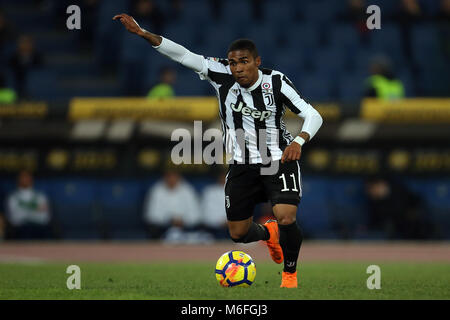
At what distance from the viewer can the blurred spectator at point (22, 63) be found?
1614 centimetres

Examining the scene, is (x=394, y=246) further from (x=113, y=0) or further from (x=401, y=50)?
(x=113, y=0)

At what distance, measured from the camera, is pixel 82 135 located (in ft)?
50.7

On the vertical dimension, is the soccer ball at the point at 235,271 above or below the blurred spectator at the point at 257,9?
below

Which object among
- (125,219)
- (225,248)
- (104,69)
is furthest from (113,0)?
(225,248)

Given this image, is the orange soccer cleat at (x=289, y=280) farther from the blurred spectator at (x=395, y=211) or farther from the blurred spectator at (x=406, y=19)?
the blurred spectator at (x=406, y=19)

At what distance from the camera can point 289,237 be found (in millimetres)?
7477

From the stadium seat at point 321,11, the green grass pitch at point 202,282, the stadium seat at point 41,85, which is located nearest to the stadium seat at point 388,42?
the stadium seat at point 321,11

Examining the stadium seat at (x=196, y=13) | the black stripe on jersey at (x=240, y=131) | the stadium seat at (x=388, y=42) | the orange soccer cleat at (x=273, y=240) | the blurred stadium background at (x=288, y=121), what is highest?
the stadium seat at (x=196, y=13)

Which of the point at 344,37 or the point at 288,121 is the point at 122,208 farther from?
the point at 344,37

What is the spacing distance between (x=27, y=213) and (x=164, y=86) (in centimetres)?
333

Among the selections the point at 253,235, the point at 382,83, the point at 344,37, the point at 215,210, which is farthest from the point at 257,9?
the point at 253,235

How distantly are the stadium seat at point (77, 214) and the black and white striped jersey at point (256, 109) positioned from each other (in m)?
8.28
